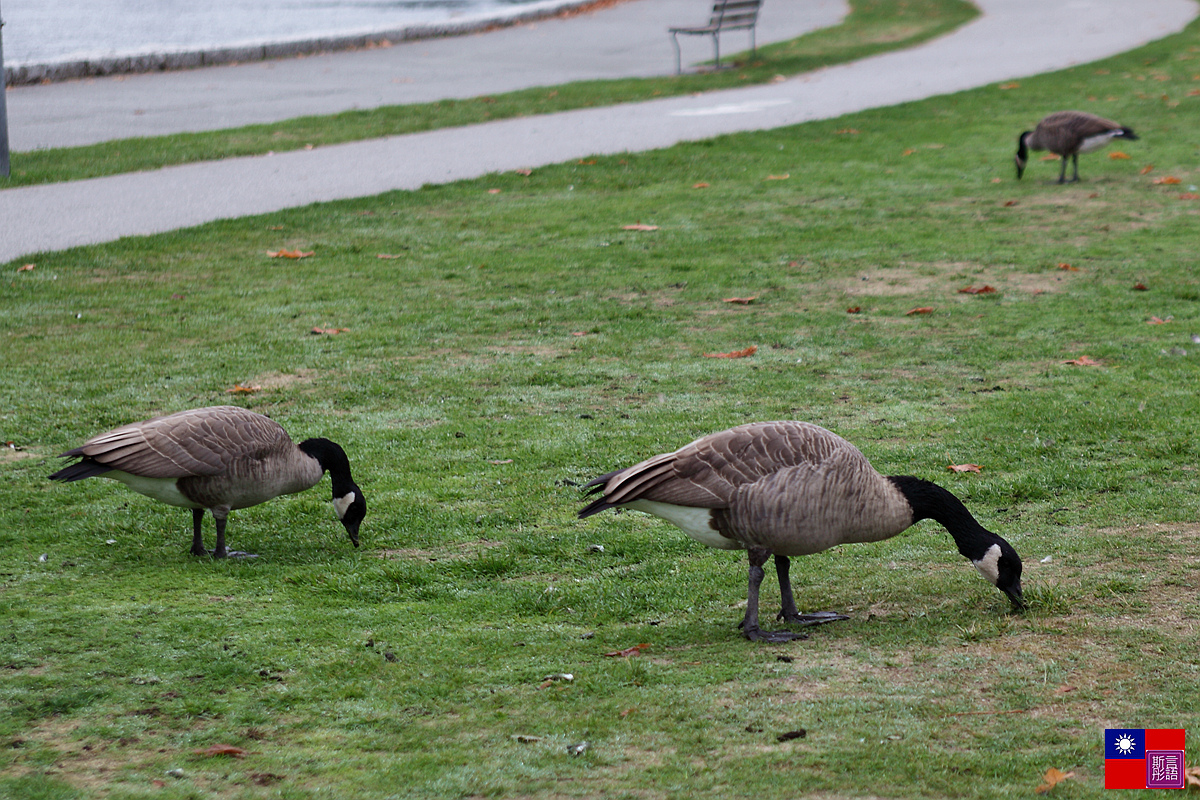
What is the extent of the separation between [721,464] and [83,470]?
263 cm

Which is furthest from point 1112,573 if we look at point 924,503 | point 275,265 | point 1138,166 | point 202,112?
point 202,112

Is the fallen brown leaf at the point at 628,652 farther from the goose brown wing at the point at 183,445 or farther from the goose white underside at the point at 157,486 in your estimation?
the goose white underside at the point at 157,486

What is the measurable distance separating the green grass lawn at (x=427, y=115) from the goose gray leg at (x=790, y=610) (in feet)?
35.3

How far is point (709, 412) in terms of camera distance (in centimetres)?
712

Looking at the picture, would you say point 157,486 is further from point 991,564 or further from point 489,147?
point 489,147

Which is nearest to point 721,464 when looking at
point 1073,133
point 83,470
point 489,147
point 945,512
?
point 945,512

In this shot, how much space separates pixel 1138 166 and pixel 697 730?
1288 cm

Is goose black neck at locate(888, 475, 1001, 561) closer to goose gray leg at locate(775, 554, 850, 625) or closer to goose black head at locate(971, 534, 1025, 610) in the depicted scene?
goose black head at locate(971, 534, 1025, 610)

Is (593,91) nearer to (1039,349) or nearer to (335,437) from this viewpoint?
(1039,349)

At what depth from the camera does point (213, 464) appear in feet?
16.8

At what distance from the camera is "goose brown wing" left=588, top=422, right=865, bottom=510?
4.37 metres

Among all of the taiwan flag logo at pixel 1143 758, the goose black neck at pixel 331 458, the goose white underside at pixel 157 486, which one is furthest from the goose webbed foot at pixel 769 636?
the goose white underside at pixel 157 486

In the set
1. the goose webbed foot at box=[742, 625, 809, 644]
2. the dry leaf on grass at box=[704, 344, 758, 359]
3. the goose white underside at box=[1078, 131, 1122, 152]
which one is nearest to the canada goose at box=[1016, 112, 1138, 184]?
the goose white underside at box=[1078, 131, 1122, 152]

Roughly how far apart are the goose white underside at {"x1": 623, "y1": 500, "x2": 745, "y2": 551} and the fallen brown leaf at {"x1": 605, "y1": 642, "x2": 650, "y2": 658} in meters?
0.45
